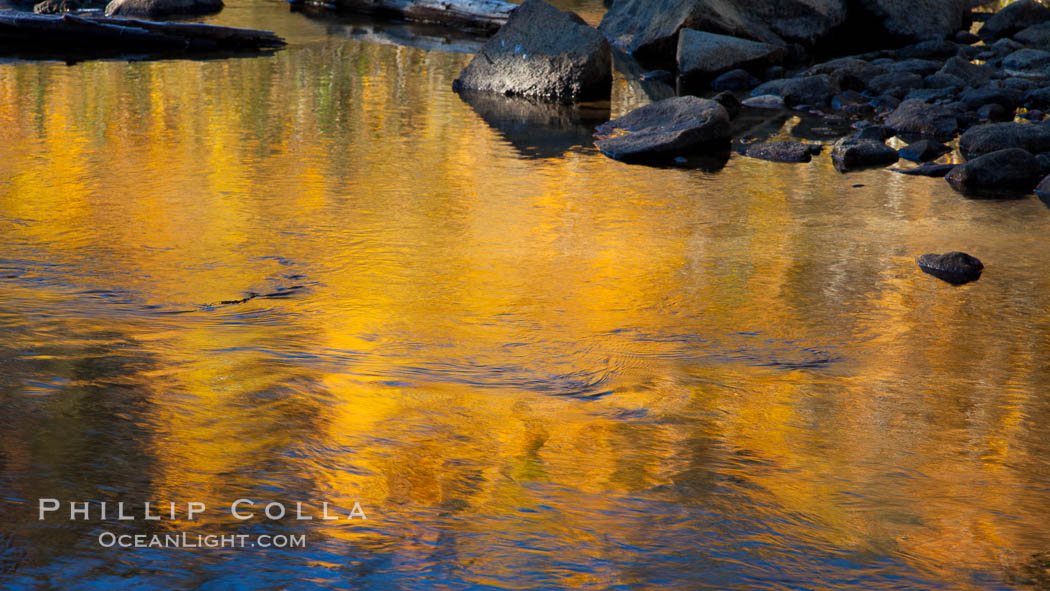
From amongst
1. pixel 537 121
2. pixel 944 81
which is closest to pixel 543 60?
pixel 537 121

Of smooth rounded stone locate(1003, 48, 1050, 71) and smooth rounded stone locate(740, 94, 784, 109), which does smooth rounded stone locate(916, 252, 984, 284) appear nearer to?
smooth rounded stone locate(740, 94, 784, 109)

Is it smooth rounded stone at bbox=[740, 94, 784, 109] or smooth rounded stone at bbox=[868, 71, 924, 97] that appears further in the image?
smooth rounded stone at bbox=[868, 71, 924, 97]

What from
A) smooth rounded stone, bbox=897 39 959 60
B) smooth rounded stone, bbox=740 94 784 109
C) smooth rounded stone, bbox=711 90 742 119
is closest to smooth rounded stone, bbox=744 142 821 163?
smooth rounded stone, bbox=711 90 742 119

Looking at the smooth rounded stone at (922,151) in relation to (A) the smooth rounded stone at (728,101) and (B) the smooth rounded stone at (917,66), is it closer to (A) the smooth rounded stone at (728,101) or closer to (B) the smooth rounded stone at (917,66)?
(A) the smooth rounded stone at (728,101)

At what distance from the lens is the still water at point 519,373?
2268mm

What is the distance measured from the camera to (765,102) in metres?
8.91

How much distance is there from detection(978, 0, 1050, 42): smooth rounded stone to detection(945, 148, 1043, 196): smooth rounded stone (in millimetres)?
7170

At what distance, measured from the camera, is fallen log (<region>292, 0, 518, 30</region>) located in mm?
13102

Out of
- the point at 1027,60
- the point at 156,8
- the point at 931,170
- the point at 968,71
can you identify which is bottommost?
the point at 931,170

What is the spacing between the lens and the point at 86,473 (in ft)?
8.08

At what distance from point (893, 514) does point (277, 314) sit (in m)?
2.31

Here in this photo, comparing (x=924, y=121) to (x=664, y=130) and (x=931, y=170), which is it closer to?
(x=931, y=170)

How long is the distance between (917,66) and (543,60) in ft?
12.2

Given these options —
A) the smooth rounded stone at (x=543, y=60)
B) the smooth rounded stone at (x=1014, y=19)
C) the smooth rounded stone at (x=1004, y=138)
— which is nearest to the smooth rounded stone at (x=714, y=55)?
the smooth rounded stone at (x=543, y=60)
